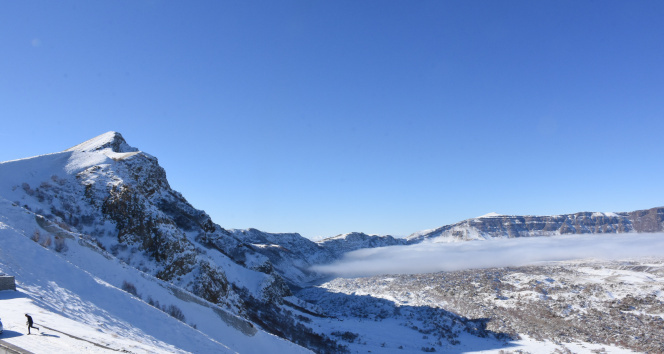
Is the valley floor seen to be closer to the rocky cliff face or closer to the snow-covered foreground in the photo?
the rocky cliff face

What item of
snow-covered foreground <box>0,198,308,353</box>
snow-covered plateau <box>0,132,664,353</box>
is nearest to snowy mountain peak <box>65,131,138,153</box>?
snow-covered plateau <box>0,132,664,353</box>

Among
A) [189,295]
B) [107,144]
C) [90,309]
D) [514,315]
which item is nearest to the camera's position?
[90,309]

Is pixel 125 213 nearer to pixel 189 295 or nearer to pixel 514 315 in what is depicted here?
pixel 189 295

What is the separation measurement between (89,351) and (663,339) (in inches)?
2471

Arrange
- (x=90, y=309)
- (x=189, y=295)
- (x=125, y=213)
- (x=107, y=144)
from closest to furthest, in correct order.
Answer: (x=90, y=309), (x=189, y=295), (x=125, y=213), (x=107, y=144)

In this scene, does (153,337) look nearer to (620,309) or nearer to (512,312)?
(512,312)

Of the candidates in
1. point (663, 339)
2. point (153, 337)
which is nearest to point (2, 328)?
point (153, 337)

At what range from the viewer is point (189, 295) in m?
22.5

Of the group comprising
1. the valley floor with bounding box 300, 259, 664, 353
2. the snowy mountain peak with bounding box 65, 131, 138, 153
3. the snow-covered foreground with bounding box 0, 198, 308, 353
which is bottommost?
the valley floor with bounding box 300, 259, 664, 353

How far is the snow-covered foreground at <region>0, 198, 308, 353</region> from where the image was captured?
28.1ft

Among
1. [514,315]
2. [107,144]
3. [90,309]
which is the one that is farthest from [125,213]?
[514,315]

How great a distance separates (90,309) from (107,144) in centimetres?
4312

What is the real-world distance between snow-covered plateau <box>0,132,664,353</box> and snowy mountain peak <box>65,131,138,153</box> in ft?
0.75

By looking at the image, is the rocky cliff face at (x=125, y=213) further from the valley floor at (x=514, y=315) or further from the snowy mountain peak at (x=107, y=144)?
the valley floor at (x=514, y=315)
